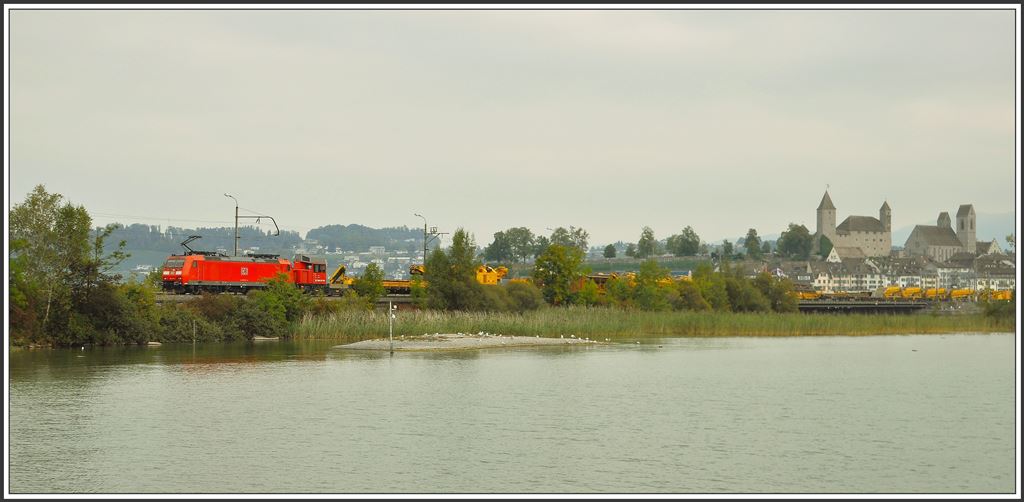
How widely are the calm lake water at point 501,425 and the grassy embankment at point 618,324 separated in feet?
66.8

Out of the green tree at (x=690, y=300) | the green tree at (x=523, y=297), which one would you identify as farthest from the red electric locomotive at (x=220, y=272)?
the green tree at (x=690, y=300)

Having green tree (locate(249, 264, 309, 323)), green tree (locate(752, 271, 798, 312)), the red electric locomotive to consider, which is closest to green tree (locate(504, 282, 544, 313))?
the red electric locomotive

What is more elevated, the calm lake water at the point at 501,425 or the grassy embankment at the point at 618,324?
the grassy embankment at the point at 618,324

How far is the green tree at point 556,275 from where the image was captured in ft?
391

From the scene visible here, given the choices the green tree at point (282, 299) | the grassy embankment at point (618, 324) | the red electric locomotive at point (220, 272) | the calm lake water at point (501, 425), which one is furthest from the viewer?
the red electric locomotive at point (220, 272)

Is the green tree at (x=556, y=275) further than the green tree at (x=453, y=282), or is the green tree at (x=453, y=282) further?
the green tree at (x=556, y=275)

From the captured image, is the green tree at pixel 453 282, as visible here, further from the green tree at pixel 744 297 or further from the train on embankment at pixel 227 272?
the green tree at pixel 744 297

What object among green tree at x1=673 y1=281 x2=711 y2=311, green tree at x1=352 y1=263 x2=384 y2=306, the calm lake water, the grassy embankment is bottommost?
the calm lake water

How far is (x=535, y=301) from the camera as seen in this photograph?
109 meters

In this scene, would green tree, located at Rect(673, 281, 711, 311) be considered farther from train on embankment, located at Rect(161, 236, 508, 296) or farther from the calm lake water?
the calm lake water

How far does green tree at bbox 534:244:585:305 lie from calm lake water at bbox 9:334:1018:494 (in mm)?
46802

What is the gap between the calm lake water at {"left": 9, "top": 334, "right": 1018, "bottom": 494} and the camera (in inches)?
1293

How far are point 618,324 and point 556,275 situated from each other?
18.1 meters

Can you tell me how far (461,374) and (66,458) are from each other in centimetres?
2873
